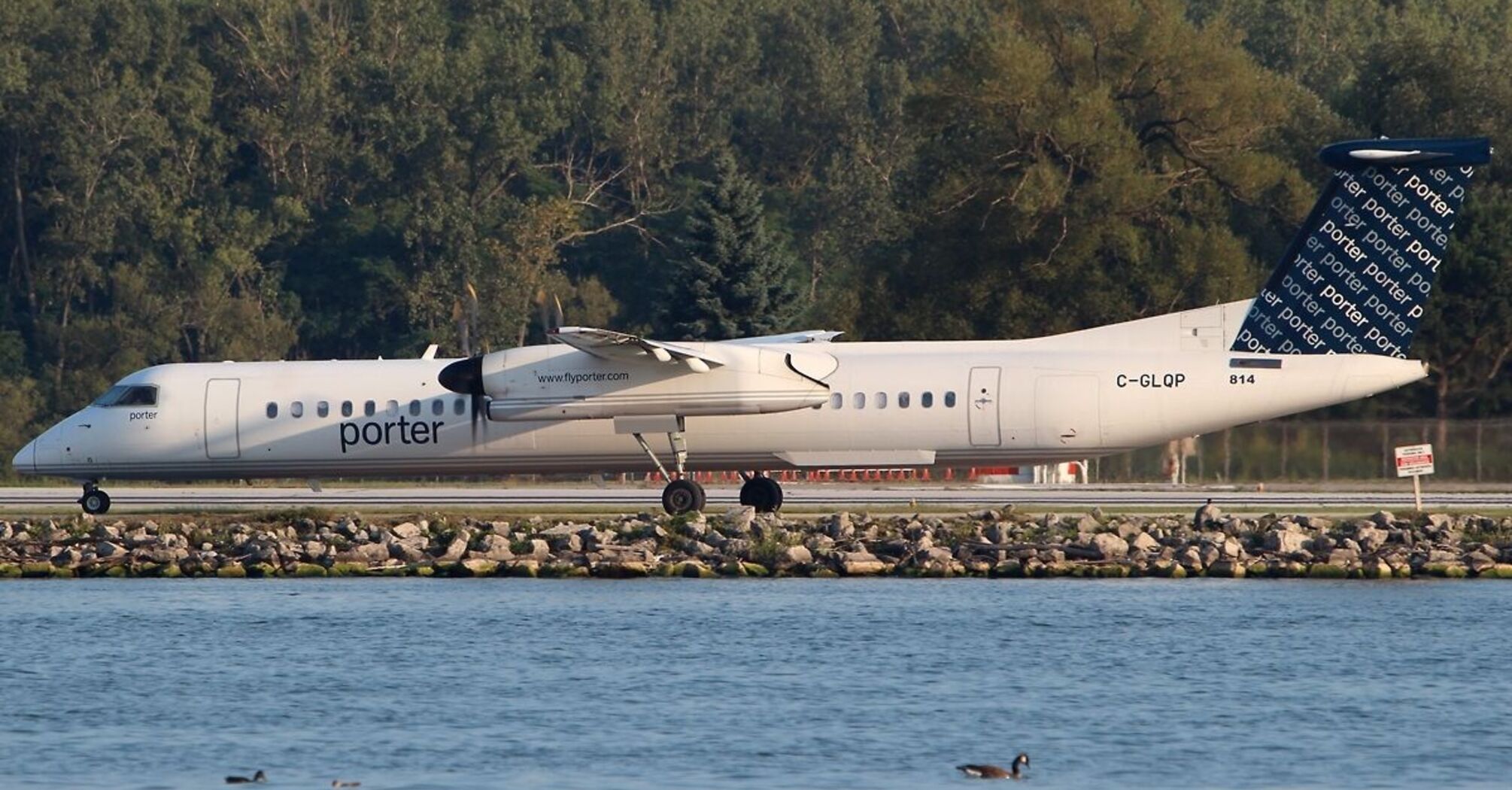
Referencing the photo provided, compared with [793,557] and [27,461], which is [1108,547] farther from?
[27,461]

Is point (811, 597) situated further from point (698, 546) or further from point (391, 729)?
point (391, 729)

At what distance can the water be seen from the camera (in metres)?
16.9

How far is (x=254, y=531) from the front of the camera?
103 feet

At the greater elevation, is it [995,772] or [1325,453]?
[1325,453]

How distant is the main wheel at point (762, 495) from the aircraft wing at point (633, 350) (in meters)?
2.74

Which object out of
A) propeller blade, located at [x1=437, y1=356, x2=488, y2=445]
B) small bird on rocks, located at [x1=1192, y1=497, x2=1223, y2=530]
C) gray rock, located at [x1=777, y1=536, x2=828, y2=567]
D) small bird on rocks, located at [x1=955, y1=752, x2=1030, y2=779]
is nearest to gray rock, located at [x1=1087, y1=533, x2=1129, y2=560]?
small bird on rocks, located at [x1=1192, y1=497, x2=1223, y2=530]

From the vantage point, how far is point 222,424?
1332 inches

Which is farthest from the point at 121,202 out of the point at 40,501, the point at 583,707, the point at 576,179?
the point at 583,707

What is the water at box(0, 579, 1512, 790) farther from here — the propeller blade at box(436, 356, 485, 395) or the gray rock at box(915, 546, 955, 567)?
the propeller blade at box(436, 356, 485, 395)

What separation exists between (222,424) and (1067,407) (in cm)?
1282

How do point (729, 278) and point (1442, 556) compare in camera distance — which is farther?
point (729, 278)

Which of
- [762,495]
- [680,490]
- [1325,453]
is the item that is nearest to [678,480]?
[680,490]

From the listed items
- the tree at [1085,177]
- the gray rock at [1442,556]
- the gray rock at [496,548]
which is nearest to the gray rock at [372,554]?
the gray rock at [496,548]

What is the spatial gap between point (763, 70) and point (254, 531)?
59.6m
